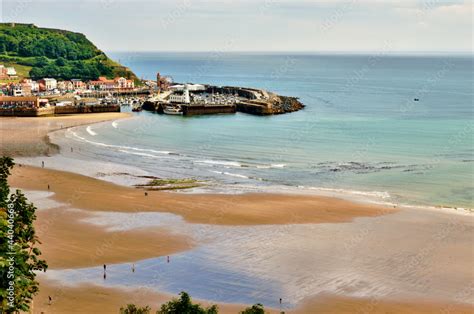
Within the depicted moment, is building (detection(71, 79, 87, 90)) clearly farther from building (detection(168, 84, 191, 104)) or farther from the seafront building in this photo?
the seafront building

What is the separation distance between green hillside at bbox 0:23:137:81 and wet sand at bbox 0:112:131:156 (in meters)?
46.8

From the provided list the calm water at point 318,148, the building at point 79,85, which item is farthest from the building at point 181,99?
the building at point 79,85

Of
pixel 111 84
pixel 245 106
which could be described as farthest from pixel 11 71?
pixel 245 106

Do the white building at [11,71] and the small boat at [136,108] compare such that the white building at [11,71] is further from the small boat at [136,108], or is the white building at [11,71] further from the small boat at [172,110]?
the small boat at [172,110]

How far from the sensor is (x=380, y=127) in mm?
91250

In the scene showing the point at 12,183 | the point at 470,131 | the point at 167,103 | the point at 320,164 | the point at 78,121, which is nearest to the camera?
the point at 12,183

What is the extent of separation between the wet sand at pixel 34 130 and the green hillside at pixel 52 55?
1844 inches

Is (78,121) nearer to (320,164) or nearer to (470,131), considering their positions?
(320,164)

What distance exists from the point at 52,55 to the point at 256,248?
140642 mm

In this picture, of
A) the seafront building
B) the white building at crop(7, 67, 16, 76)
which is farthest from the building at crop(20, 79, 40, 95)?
the seafront building

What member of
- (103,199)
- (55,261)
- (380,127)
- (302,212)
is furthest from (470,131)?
(55,261)

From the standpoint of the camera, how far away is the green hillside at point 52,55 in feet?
495

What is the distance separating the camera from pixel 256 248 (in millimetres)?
38656

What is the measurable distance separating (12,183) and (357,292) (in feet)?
114
